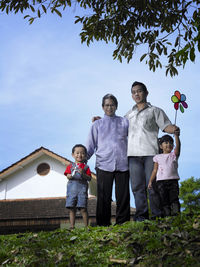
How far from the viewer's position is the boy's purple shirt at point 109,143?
752cm

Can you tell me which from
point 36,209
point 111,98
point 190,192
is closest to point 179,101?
point 111,98

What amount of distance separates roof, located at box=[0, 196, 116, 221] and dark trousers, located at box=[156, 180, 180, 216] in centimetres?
952

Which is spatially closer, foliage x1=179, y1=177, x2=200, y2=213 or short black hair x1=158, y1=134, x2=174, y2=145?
short black hair x1=158, y1=134, x2=174, y2=145

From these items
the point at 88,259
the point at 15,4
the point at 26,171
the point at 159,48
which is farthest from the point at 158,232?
the point at 26,171

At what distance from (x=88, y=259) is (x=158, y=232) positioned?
125 cm

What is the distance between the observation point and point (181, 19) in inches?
408

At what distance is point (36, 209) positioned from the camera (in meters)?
18.0

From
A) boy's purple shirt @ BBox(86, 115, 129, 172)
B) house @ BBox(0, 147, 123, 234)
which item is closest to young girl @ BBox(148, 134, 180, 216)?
boy's purple shirt @ BBox(86, 115, 129, 172)

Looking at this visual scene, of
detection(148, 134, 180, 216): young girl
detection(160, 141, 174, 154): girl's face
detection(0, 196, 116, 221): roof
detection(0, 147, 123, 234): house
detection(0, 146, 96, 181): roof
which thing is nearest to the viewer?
detection(148, 134, 180, 216): young girl

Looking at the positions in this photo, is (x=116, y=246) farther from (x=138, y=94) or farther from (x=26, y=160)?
(x=26, y=160)

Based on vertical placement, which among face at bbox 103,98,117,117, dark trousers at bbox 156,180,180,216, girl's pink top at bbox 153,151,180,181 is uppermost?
face at bbox 103,98,117,117

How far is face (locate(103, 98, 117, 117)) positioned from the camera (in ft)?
25.8

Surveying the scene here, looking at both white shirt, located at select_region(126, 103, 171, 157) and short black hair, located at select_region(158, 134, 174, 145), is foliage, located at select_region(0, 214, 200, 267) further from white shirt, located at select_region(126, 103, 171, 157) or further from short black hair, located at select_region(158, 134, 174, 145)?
short black hair, located at select_region(158, 134, 174, 145)

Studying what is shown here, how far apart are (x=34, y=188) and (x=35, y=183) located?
0.28m
